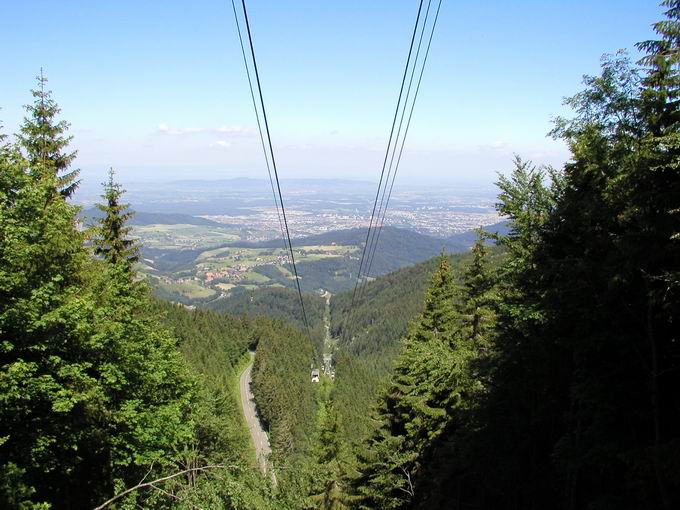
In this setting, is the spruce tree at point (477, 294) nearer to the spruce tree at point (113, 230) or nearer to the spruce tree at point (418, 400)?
the spruce tree at point (418, 400)

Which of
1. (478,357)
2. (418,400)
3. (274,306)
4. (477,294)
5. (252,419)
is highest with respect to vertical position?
(477,294)

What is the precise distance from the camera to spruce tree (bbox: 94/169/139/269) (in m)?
16.6

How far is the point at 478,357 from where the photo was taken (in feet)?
44.0

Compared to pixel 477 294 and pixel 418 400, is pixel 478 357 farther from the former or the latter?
pixel 477 294

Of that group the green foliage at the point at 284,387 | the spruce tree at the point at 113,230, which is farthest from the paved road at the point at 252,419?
the spruce tree at the point at 113,230

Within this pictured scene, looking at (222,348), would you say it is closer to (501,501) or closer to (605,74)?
(501,501)

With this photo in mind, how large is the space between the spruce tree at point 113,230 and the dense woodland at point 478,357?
0.08 meters

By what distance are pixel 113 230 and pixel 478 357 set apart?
13.7 meters

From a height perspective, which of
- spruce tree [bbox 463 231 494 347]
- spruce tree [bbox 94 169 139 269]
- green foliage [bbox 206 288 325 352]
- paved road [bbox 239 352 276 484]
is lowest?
green foliage [bbox 206 288 325 352]

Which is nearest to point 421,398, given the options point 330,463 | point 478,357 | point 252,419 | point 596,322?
point 478,357

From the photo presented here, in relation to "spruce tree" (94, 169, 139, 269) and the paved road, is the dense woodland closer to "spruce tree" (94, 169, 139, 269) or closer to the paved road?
"spruce tree" (94, 169, 139, 269)

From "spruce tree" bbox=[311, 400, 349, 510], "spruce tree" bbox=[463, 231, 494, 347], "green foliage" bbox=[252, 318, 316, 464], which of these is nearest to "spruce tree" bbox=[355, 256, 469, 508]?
"spruce tree" bbox=[463, 231, 494, 347]

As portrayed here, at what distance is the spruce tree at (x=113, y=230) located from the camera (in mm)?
16578

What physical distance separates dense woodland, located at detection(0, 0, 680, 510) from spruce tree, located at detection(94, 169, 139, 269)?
76mm
